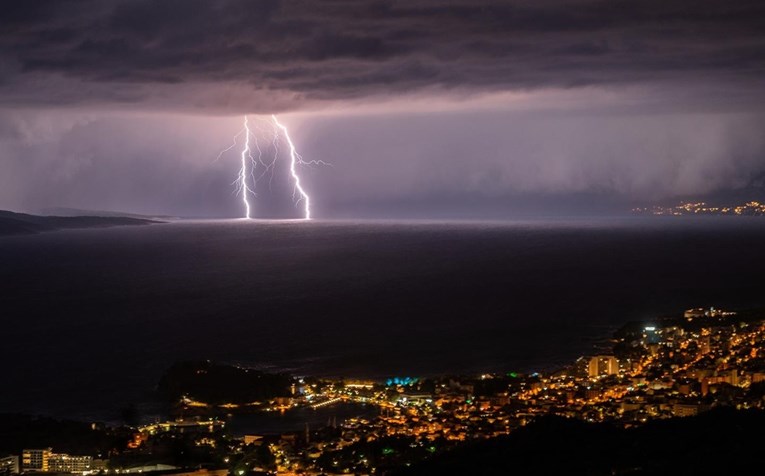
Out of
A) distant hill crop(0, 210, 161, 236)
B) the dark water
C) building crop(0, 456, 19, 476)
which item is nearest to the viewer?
building crop(0, 456, 19, 476)

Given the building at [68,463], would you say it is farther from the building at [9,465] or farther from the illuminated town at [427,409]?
the building at [9,465]

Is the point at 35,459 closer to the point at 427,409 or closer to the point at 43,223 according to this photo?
the point at 427,409

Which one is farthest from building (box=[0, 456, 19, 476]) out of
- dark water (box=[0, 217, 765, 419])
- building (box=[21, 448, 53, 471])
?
dark water (box=[0, 217, 765, 419])

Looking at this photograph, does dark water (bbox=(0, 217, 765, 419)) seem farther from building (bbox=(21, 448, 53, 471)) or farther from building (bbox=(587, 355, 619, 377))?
building (bbox=(21, 448, 53, 471))

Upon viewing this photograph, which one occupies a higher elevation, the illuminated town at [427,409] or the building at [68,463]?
the illuminated town at [427,409]

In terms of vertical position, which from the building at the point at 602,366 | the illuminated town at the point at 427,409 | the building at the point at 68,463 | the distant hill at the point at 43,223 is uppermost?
the distant hill at the point at 43,223

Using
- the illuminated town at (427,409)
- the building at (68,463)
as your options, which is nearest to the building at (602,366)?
the illuminated town at (427,409)

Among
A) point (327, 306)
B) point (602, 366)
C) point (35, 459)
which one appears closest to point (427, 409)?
point (602, 366)
